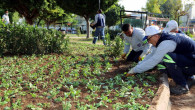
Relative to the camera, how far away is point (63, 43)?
17.4 ft

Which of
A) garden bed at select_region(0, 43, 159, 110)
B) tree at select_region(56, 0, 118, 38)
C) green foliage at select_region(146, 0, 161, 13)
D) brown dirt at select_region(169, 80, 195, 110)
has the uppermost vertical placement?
green foliage at select_region(146, 0, 161, 13)

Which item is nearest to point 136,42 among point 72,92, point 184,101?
point 184,101

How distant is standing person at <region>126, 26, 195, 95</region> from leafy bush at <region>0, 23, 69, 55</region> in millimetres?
Result: 2886

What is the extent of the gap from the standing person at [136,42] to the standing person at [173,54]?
3.44 ft

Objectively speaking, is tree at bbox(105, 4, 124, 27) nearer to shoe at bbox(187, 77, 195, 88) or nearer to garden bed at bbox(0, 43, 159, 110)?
shoe at bbox(187, 77, 195, 88)

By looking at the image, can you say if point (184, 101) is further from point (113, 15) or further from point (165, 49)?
point (113, 15)

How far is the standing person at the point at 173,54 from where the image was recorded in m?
2.85

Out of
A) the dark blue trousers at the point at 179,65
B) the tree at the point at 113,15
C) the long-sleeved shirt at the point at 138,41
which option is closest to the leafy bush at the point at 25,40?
the long-sleeved shirt at the point at 138,41

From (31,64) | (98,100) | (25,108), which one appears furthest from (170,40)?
(31,64)

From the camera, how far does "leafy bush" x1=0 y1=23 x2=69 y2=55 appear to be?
4.73m

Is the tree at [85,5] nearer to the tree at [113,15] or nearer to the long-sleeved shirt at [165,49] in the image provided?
the long-sleeved shirt at [165,49]

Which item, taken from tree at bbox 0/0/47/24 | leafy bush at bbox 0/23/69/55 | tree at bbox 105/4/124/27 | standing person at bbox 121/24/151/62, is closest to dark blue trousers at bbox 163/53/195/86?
standing person at bbox 121/24/151/62

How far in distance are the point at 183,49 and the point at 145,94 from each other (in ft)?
3.64

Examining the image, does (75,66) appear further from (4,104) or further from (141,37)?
(4,104)
